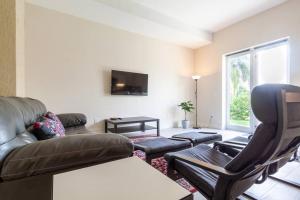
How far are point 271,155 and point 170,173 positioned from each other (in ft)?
2.47

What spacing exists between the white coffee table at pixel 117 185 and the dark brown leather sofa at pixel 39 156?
0.11 metres

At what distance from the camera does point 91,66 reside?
3658mm

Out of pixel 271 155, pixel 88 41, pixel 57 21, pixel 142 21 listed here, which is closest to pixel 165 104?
pixel 142 21

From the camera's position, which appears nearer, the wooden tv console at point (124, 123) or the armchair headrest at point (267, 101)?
the armchair headrest at point (267, 101)

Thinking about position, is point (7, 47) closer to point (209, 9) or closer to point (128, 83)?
point (128, 83)

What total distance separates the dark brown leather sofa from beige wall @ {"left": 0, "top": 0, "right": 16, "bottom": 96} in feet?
3.81

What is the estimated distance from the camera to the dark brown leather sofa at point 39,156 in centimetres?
71

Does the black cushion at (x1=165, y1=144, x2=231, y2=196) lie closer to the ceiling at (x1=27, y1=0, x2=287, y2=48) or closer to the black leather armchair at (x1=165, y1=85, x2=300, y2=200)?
the black leather armchair at (x1=165, y1=85, x2=300, y2=200)

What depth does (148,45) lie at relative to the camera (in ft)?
14.6

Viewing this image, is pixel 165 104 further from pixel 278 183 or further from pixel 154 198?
pixel 154 198

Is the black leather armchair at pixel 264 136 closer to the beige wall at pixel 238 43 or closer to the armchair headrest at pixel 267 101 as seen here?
the armchair headrest at pixel 267 101

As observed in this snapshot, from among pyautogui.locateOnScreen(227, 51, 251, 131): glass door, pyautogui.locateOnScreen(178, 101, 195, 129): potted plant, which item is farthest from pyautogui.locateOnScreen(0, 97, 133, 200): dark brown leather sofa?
pyautogui.locateOnScreen(227, 51, 251, 131): glass door

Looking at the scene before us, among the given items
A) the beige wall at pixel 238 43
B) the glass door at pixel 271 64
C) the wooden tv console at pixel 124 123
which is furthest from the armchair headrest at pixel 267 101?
the beige wall at pixel 238 43

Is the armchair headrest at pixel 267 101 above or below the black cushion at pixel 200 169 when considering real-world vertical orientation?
above
